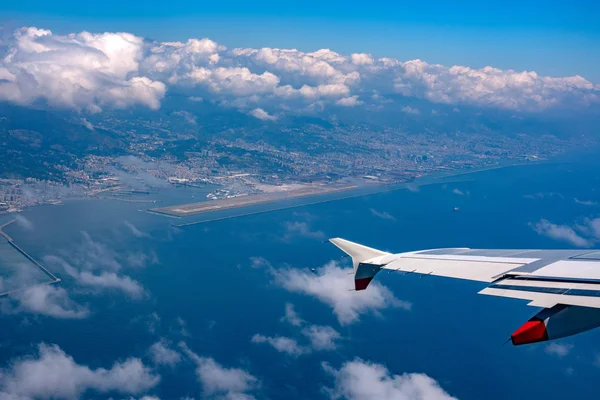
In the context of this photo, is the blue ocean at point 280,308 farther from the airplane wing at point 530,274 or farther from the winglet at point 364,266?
the airplane wing at point 530,274

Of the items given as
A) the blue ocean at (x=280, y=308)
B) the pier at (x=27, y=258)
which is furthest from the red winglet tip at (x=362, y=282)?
the pier at (x=27, y=258)

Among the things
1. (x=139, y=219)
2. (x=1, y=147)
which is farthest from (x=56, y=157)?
(x=139, y=219)

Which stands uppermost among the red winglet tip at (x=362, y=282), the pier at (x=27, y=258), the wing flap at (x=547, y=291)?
the wing flap at (x=547, y=291)

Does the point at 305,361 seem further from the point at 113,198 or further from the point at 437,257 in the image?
the point at 113,198

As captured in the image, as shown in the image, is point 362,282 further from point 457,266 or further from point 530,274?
point 530,274

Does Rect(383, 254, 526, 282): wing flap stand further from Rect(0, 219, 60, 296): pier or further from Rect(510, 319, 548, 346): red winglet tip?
Rect(0, 219, 60, 296): pier

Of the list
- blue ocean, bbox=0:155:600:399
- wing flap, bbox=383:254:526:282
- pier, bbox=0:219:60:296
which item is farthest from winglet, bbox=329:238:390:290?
pier, bbox=0:219:60:296

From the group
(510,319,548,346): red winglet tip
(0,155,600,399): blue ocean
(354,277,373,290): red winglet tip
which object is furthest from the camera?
(0,155,600,399): blue ocean
